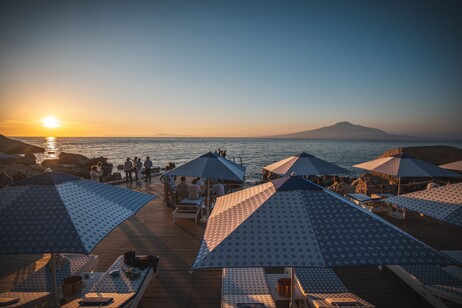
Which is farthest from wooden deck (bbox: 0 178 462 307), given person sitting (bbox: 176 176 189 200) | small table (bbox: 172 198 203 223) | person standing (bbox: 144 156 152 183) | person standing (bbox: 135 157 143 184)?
person standing (bbox: 135 157 143 184)

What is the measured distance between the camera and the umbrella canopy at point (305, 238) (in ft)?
8.23

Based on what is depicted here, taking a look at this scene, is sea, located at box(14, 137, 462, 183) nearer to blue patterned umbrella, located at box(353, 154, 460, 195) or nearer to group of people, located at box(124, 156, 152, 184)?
blue patterned umbrella, located at box(353, 154, 460, 195)

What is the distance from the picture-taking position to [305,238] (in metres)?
2.68

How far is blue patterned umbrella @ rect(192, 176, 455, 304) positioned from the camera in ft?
8.23

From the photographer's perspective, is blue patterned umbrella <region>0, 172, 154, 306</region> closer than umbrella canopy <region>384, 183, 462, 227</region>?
Yes

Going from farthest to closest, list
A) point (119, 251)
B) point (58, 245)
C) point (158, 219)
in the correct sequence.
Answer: point (158, 219), point (119, 251), point (58, 245)

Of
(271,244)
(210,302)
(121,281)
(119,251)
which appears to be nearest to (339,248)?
(271,244)

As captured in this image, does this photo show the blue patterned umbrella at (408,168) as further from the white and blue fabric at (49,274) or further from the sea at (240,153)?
the white and blue fabric at (49,274)

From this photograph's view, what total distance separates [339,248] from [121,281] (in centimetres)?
414

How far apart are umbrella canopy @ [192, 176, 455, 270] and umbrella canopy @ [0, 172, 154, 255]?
1.52 meters

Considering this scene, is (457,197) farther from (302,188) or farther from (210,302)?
(210,302)

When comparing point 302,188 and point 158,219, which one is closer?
point 302,188

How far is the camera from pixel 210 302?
A: 15.3 feet

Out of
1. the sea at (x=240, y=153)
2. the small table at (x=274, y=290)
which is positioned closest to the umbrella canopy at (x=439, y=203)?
the small table at (x=274, y=290)
